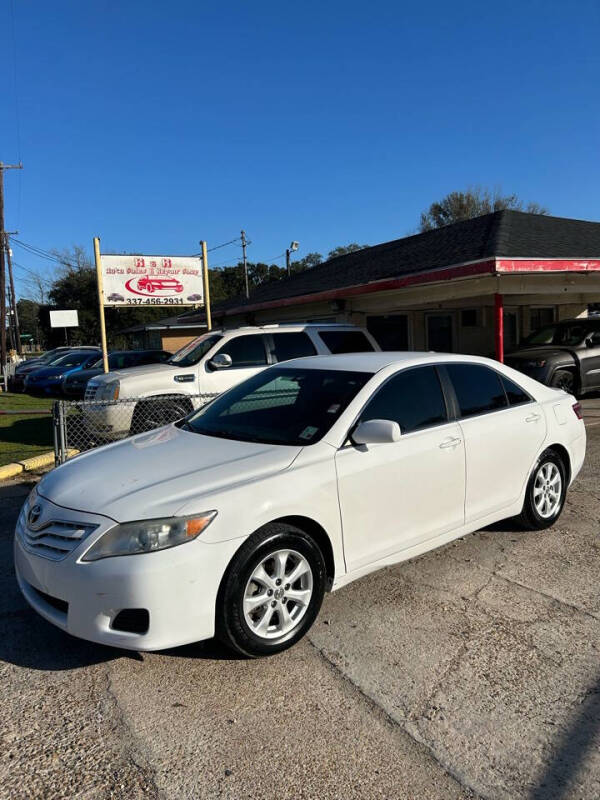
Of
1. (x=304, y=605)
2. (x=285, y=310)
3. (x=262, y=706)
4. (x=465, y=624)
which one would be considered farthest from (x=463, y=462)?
(x=285, y=310)

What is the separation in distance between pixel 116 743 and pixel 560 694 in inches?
82.0

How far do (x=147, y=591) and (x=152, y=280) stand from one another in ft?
32.2

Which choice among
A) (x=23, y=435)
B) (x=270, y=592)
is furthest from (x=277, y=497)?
(x=23, y=435)

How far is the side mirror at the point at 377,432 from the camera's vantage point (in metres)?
3.62

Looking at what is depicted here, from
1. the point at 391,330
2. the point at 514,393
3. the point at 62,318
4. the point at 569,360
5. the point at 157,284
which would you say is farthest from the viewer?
the point at 62,318

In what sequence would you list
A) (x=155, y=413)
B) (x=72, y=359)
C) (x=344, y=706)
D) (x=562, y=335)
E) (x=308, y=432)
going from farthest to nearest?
(x=72, y=359) → (x=562, y=335) → (x=155, y=413) → (x=308, y=432) → (x=344, y=706)

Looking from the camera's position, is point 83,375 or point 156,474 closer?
point 156,474

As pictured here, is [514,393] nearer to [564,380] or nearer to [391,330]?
[564,380]

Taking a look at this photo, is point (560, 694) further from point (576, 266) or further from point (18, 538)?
point (576, 266)

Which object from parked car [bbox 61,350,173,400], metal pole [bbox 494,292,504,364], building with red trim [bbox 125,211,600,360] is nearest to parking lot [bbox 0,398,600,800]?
metal pole [bbox 494,292,504,364]

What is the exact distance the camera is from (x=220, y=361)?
8469mm

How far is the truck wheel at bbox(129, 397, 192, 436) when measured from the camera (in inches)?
325

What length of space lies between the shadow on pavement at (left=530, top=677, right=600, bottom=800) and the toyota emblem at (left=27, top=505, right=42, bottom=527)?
2737mm

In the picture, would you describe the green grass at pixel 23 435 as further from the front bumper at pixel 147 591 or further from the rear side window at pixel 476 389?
the rear side window at pixel 476 389
